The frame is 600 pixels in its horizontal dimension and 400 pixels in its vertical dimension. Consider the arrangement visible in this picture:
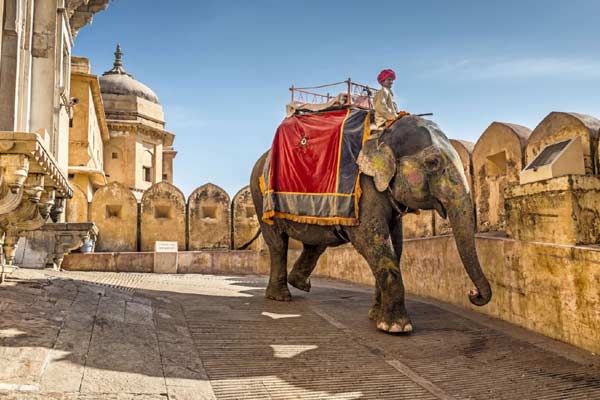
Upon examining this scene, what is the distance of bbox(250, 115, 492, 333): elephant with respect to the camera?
5633 millimetres

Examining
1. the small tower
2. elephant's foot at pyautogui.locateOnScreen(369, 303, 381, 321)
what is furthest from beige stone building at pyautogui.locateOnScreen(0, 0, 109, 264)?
the small tower

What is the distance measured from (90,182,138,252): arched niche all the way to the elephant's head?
38.5 feet

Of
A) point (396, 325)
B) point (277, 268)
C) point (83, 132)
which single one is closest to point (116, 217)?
point (83, 132)

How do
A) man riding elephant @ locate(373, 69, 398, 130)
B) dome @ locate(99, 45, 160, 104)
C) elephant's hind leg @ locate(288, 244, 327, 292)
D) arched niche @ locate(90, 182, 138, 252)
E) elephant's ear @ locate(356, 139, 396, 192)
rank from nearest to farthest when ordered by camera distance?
1. elephant's ear @ locate(356, 139, 396, 192)
2. man riding elephant @ locate(373, 69, 398, 130)
3. elephant's hind leg @ locate(288, 244, 327, 292)
4. arched niche @ locate(90, 182, 138, 252)
5. dome @ locate(99, 45, 160, 104)

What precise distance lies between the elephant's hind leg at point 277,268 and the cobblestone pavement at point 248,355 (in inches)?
50.6

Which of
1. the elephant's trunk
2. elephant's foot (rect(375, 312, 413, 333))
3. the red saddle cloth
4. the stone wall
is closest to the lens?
the elephant's trunk

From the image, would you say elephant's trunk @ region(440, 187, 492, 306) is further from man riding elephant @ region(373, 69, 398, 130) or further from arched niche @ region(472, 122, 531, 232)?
arched niche @ region(472, 122, 531, 232)

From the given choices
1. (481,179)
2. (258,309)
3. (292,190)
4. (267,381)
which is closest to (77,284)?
(258,309)

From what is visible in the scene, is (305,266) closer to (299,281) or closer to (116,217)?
(299,281)

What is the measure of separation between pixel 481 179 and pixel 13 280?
24.1 feet

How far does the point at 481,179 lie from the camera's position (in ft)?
30.4

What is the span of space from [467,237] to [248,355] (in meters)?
2.58

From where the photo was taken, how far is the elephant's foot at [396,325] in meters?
5.57

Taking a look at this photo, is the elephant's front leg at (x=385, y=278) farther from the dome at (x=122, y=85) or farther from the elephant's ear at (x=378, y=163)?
the dome at (x=122, y=85)
